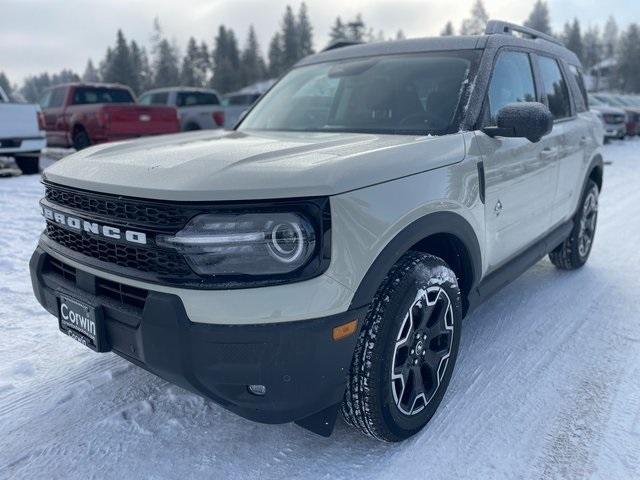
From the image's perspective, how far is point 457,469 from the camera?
225 cm

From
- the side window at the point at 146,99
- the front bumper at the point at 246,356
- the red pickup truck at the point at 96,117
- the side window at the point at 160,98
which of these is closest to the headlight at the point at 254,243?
the front bumper at the point at 246,356

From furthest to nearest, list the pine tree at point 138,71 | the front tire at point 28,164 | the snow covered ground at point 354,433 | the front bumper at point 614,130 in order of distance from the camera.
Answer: the pine tree at point 138,71 → the front bumper at point 614,130 → the front tire at point 28,164 → the snow covered ground at point 354,433

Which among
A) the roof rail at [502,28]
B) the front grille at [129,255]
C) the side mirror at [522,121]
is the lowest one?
the front grille at [129,255]

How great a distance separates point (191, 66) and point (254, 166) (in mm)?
A: 78916

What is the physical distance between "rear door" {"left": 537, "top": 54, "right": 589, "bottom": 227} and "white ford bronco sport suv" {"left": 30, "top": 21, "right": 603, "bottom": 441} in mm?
740

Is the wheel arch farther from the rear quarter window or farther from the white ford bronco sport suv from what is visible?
the rear quarter window

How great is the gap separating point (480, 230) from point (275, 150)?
1128 mm

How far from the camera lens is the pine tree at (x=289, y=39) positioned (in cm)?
7300

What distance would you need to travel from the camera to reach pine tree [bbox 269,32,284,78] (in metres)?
73.6

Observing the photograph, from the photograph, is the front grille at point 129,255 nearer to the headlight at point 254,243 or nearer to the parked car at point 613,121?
the headlight at point 254,243

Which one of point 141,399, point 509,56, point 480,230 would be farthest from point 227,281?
point 509,56

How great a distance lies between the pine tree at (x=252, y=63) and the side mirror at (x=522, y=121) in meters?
69.4

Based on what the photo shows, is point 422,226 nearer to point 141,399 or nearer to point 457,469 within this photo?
point 457,469

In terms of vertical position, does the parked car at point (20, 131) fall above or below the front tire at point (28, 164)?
above
